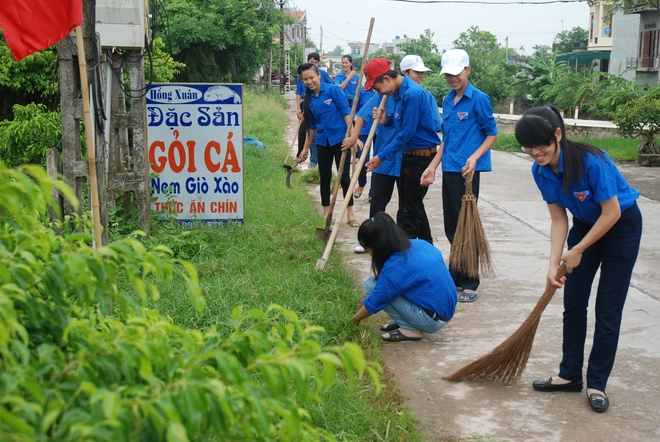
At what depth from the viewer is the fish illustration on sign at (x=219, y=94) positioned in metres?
7.07

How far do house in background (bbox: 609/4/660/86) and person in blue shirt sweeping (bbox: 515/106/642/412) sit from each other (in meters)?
34.9

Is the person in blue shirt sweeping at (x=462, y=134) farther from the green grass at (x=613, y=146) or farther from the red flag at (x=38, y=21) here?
Result: the green grass at (x=613, y=146)

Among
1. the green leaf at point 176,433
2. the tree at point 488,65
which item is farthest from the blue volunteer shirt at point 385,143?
the tree at point 488,65

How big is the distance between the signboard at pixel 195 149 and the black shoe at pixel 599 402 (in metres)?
4.17

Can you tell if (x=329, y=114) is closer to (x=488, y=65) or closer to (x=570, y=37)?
(x=488, y=65)

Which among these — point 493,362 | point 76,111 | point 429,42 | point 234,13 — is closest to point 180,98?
point 76,111

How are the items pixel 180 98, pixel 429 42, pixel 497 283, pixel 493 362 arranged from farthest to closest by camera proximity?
pixel 429 42 < pixel 180 98 < pixel 497 283 < pixel 493 362

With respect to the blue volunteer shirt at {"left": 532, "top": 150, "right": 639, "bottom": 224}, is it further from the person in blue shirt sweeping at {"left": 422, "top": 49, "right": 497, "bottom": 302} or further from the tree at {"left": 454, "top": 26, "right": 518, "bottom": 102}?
the tree at {"left": 454, "top": 26, "right": 518, "bottom": 102}

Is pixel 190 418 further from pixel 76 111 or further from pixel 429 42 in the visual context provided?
pixel 429 42

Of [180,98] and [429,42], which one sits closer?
[180,98]

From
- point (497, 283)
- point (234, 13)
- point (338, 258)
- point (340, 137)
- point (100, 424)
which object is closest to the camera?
point (100, 424)

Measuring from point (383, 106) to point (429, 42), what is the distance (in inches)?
2079

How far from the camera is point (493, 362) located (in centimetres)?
406

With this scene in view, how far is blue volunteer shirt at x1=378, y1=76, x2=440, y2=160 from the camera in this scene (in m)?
6.05
